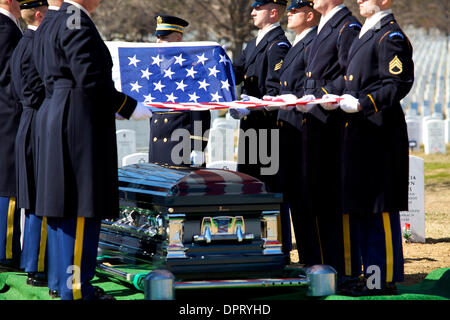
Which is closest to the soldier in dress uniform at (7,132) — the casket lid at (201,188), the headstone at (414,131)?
the casket lid at (201,188)

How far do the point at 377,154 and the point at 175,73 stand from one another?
2171mm

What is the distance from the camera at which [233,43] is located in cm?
2345

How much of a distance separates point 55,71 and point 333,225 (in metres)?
2.16

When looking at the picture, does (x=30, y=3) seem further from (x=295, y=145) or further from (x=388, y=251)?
(x=388, y=251)

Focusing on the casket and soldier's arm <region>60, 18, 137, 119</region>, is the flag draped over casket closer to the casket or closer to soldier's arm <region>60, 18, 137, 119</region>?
the casket

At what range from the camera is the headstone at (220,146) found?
14.8 metres

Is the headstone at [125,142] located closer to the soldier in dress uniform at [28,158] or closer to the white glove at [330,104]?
the soldier in dress uniform at [28,158]

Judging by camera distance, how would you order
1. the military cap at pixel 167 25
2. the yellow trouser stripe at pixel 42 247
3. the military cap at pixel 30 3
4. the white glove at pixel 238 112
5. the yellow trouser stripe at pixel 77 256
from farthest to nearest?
the military cap at pixel 167 25
the white glove at pixel 238 112
the military cap at pixel 30 3
the yellow trouser stripe at pixel 42 247
the yellow trouser stripe at pixel 77 256

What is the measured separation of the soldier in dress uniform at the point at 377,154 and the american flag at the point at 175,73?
1699 mm

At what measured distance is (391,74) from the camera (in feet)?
15.9

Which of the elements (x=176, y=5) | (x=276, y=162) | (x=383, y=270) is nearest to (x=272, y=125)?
(x=276, y=162)

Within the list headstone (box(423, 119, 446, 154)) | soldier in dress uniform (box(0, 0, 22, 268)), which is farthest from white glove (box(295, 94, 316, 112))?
headstone (box(423, 119, 446, 154))

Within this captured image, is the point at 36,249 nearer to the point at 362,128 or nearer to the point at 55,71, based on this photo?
the point at 55,71

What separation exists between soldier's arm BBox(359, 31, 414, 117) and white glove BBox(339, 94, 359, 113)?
0.13ft
